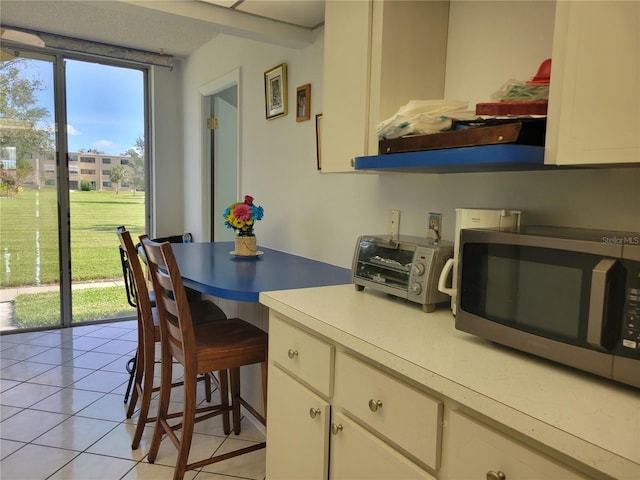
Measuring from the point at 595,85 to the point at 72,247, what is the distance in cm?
427

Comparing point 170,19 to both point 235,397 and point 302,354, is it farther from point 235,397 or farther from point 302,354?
point 235,397

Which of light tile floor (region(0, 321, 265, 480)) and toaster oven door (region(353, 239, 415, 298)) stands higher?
toaster oven door (region(353, 239, 415, 298))

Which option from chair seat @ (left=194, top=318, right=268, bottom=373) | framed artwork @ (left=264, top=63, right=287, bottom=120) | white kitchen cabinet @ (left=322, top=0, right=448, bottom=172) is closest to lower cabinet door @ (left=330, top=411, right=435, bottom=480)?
chair seat @ (left=194, top=318, right=268, bottom=373)

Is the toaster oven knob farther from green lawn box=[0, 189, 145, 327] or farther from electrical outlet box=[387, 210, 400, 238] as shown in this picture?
green lawn box=[0, 189, 145, 327]

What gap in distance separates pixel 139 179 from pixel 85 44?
124 centimetres

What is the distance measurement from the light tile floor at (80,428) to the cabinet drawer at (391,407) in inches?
44.4

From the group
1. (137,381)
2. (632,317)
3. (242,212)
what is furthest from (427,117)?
(137,381)

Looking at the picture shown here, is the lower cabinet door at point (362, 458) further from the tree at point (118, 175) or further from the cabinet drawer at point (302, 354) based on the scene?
the tree at point (118, 175)

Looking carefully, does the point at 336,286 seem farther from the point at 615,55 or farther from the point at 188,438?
the point at 615,55

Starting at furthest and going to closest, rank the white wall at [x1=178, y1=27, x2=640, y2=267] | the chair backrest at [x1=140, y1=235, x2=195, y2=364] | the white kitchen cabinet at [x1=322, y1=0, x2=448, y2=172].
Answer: the chair backrest at [x1=140, y1=235, x2=195, y2=364] < the white kitchen cabinet at [x1=322, y1=0, x2=448, y2=172] < the white wall at [x1=178, y1=27, x2=640, y2=267]

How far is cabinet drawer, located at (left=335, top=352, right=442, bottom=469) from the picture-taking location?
3.14 feet

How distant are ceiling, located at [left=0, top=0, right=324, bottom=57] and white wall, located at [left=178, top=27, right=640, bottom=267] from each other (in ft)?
0.57

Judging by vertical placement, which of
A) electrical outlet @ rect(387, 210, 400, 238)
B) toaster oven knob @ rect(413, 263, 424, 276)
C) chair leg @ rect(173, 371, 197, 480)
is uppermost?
electrical outlet @ rect(387, 210, 400, 238)

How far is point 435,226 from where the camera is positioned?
5.50 feet
